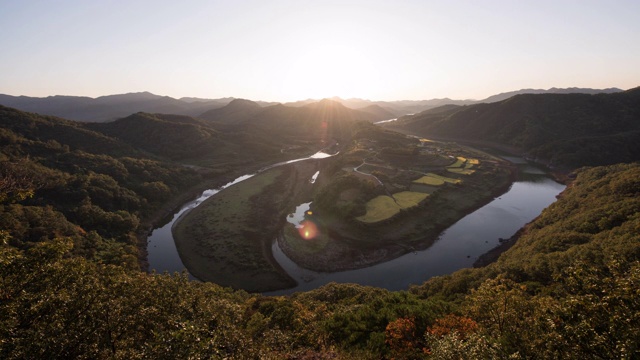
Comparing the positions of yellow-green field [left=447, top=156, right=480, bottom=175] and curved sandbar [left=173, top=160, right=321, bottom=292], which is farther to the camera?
yellow-green field [left=447, top=156, right=480, bottom=175]

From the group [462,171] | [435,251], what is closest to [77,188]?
[435,251]

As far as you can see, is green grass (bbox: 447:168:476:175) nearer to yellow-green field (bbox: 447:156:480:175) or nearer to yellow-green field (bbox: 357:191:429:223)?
yellow-green field (bbox: 447:156:480:175)

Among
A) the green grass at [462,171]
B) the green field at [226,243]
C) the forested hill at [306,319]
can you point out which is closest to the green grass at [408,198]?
the green grass at [462,171]

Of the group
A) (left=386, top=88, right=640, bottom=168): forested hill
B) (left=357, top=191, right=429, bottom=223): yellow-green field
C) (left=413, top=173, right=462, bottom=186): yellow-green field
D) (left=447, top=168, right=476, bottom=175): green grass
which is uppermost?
(left=386, top=88, right=640, bottom=168): forested hill

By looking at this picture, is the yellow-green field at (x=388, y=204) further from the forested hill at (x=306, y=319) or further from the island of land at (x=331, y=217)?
the forested hill at (x=306, y=319)

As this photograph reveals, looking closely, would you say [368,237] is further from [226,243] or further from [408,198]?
[226,243]

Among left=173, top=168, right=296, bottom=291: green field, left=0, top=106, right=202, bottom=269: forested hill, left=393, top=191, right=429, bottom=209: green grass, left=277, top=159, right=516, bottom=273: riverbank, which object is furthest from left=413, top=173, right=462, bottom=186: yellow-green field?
left=0, top=106, right=202, bottom=269: forested hill
